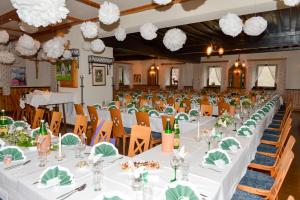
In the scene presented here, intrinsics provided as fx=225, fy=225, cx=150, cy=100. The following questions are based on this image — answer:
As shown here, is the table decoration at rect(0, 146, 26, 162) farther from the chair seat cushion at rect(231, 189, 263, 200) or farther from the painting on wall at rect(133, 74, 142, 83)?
the painting on wall at rect(133, 74, 142, 83)

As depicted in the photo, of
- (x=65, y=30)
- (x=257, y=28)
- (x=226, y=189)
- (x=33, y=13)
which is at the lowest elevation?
(x=226, y=189)

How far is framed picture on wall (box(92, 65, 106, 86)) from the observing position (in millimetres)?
7285

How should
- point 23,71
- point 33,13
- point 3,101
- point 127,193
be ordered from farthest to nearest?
1. point 23,71
2. point 3,101
3. point 33,13
4. point 127,193

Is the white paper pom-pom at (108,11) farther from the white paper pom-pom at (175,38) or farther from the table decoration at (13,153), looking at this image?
the table decoration at (13,153)

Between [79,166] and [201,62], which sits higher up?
[201,62]

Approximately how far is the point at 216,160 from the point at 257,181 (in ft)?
2.41

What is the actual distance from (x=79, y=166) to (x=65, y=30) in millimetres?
6080

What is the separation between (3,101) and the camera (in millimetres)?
9570

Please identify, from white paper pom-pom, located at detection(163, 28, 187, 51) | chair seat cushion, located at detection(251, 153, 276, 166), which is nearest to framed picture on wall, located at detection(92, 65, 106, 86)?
white paper pom-pom, located at detection(163, 28, 187, 51)

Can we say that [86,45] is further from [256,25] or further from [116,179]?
[116,179]

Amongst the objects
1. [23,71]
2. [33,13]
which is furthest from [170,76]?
[33,13]

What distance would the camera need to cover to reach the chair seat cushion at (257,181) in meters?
2.29

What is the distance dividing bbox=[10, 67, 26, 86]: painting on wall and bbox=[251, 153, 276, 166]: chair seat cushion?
1044cm

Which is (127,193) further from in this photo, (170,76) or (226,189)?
(170,76)
